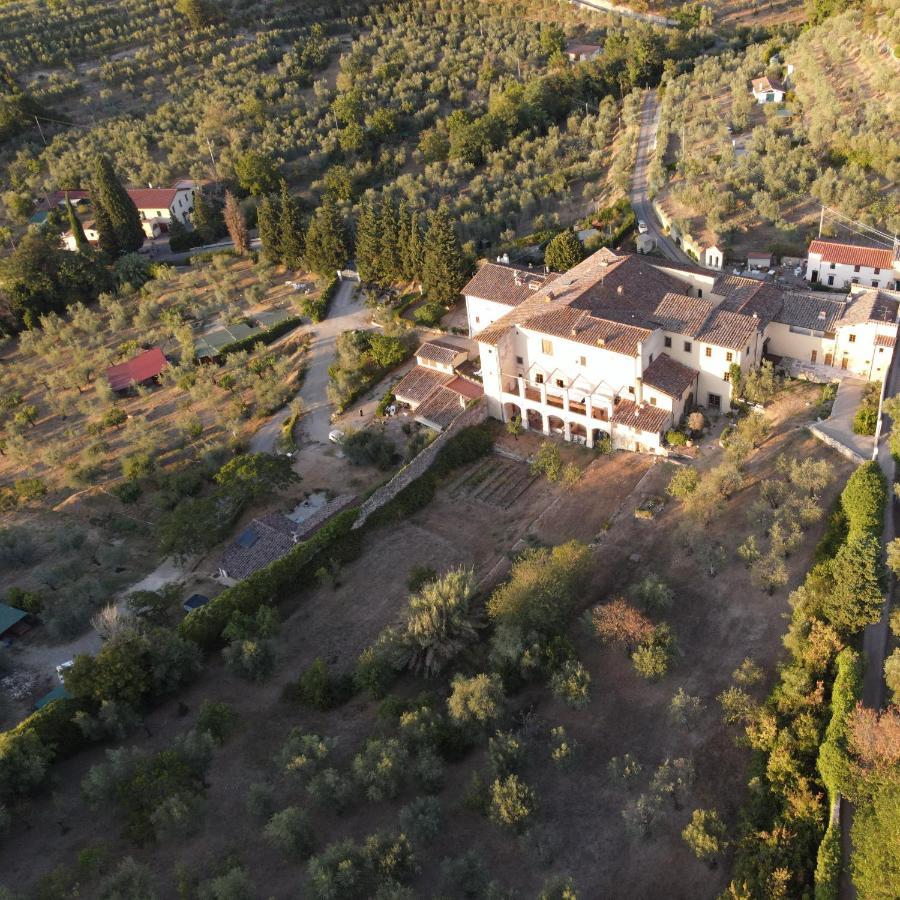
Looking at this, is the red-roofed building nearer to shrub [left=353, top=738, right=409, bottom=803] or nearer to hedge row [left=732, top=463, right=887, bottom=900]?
shrub [left=353, top=738, right=409, bottom=803]

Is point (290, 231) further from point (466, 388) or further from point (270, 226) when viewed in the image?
point (466, 388)

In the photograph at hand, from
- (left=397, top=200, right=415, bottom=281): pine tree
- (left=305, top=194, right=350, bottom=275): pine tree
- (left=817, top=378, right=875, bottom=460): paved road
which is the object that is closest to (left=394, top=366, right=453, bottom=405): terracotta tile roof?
(left=397, top=200, right=415, bottom=281): pine tree

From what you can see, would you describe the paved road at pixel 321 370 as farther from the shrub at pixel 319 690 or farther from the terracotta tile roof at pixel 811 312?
the terracotta tile roof at pixel 811 312

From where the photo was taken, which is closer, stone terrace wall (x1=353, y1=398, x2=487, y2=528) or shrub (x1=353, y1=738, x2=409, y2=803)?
shrub (x1=353, y1=738, x2=409, y2=803)

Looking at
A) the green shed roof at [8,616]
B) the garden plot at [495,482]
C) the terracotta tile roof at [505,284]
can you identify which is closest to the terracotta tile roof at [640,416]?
the garden plot at [495,482]

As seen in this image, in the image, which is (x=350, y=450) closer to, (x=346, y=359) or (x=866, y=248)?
(x=346, y=359)

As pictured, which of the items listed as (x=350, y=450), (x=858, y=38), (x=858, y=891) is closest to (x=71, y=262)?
(x=350, y=450)
